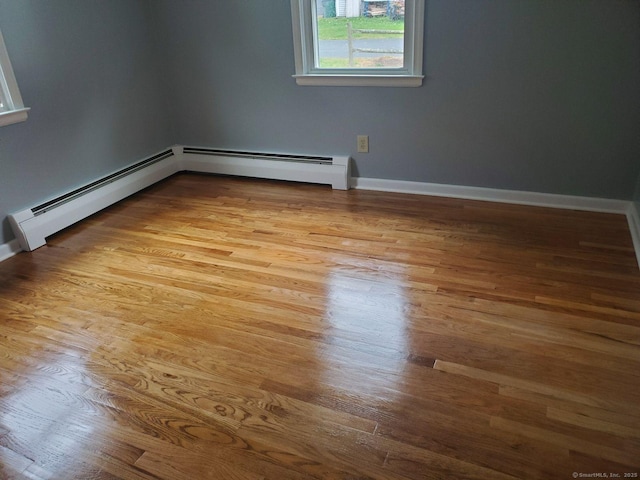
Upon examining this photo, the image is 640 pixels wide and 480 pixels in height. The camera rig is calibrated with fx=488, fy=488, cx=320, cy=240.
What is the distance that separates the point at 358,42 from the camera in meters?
3.07

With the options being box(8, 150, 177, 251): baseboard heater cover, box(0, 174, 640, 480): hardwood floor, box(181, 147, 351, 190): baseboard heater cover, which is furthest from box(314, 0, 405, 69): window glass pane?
box(8, 150, 177, 251): baseboard heater cover

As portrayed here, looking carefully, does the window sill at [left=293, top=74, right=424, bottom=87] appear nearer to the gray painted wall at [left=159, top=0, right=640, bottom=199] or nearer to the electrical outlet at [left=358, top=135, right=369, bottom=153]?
the gray painted wall at [left=159, top=0, right=640, bottom=199]

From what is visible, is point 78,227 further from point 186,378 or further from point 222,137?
point 186,378

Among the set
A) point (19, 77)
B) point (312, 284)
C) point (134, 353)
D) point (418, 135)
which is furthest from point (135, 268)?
point (418, 135)

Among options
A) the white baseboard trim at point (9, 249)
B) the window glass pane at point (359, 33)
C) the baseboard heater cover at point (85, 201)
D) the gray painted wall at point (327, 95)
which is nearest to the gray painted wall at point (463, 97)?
the gray painted wall at point (327, 95)

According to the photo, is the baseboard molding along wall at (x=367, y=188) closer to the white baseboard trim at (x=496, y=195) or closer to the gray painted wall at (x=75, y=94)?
the white baseboard trim at (x=496, y=195)

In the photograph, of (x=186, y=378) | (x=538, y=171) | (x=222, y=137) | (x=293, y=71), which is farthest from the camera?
(x=222, y=137)

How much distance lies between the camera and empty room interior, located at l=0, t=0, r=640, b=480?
60.9 inches

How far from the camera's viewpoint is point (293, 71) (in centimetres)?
326

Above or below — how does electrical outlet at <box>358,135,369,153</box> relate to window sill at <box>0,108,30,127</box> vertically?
below

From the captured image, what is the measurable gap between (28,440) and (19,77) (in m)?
2.01

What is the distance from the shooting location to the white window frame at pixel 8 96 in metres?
2.57

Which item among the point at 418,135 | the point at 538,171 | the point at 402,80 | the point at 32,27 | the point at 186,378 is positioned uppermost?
the point at 32,27

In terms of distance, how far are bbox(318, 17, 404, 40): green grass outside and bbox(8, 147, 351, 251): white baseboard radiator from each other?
78 centimetres
